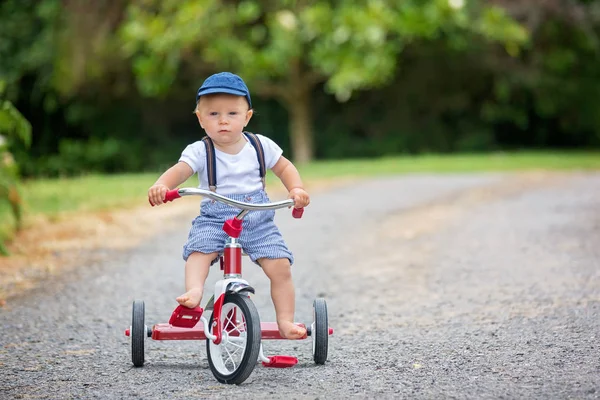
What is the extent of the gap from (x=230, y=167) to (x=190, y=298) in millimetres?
664

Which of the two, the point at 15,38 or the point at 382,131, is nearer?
the point at 15,38

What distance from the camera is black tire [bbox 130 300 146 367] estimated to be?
508 cm

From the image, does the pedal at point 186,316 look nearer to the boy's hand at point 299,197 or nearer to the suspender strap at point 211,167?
the suspender strap at point 211,167

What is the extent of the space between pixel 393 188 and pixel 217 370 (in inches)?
445

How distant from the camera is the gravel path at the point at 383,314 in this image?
4.66 metres

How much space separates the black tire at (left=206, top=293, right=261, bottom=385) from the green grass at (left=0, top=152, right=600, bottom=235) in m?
6.06

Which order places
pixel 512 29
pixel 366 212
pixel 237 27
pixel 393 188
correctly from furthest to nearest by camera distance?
pixel 237 27 → pixel 512 29 → pixel 393 188 → pixel 366 212

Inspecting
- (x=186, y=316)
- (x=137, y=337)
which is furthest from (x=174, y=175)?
(x=137, y=337)

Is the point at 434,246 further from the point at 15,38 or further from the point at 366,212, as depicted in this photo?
the point at 15,38

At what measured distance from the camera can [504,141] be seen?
28797 millimetres

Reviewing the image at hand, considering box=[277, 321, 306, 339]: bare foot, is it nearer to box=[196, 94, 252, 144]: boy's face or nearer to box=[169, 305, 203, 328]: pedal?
box=[169, 305, 203, 328]: pedal

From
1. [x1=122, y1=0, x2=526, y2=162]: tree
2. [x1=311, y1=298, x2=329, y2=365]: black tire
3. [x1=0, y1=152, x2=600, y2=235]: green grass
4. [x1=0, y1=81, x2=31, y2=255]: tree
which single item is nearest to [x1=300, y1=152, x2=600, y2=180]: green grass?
[x1=0, y1=152, x2=600, y2=235]: green grass

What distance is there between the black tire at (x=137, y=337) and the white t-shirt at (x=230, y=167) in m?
0.76

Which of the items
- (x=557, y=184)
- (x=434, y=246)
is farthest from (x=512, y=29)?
(x=434, y=246)
